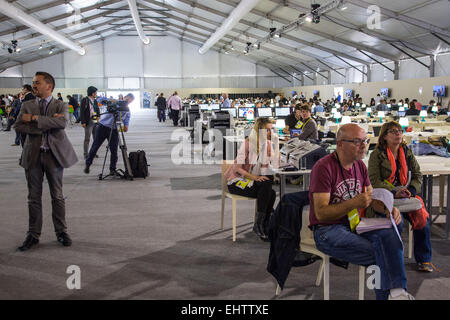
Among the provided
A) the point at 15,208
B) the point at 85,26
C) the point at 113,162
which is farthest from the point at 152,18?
the point at 15,208

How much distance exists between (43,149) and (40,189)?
36 cm

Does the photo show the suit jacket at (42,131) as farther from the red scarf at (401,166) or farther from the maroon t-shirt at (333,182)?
the red scarf at (401,166)

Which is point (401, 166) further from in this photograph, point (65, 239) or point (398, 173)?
point (65, 239)

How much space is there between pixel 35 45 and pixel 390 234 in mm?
30366

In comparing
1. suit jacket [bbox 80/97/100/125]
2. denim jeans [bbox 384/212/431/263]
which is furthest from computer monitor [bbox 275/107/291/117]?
denim jeans [bbox 384/212/431/263]

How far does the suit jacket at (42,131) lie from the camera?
13.2 feet

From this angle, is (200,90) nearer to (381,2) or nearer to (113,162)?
(381,2)

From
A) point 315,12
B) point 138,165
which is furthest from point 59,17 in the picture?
point 138,165

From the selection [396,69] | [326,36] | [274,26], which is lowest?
[396,69]

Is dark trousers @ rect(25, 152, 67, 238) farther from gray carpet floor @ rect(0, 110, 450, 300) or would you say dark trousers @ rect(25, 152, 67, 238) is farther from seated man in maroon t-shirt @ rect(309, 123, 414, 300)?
seated man in maroon t-shirt @ rect(309, 123, 414, 300)

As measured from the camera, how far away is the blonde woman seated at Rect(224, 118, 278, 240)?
4375 mm

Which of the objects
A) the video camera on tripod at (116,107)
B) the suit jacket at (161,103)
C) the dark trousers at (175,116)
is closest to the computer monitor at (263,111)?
the video camera on tripod at (116,107)

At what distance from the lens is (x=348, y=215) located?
8.84 feet

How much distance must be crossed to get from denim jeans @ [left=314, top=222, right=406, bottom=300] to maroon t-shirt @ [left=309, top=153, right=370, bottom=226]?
10 centimetres
